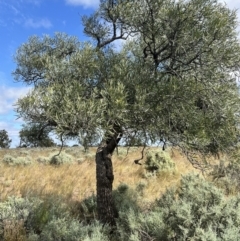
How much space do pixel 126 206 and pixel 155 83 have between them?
4.65 metres

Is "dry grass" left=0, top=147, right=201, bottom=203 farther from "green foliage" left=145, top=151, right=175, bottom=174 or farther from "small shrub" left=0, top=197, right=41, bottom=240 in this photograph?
"small shrub" left=0, top=197, right=41, bottom=240

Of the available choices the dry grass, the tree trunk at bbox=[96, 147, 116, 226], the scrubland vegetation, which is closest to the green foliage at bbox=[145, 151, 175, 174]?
the scrubland vegetation

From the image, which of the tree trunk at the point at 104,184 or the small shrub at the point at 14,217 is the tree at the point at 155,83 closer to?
the tree trunk at the point at 104,184

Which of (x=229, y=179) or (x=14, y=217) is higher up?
(x=229, y=179)

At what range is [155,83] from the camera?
5.14 meters

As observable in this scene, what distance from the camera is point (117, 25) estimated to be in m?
6.18

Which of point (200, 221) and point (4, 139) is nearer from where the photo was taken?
point (200, 221)

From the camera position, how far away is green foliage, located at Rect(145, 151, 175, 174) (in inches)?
635

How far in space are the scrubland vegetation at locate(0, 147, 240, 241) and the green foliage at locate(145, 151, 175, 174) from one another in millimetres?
52

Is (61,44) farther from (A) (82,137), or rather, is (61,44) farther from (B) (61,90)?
(A) (82,137)

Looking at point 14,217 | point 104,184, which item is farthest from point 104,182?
point 14,217

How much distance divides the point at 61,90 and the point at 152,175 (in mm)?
11474

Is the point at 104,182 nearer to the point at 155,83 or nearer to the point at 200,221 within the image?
the point at 200,221

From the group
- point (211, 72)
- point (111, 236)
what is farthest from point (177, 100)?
point (111, 236)
